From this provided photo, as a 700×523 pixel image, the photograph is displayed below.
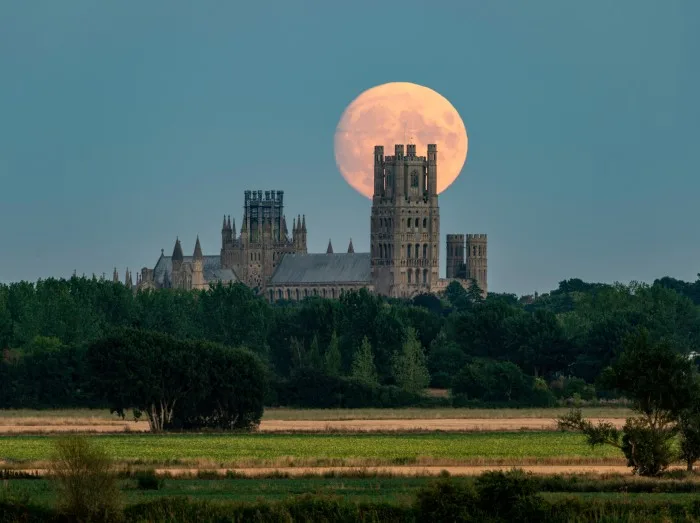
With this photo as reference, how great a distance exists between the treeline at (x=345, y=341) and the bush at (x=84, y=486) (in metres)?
50.4

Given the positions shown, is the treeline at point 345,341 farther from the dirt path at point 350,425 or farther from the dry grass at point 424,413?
the dirt path at point 350,425

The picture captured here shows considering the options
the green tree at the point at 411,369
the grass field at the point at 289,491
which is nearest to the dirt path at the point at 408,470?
the grass field at the point at 289,491

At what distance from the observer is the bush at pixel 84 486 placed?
3953 centimetres

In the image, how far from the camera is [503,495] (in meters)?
40.2

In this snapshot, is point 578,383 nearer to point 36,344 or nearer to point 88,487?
point 36,344

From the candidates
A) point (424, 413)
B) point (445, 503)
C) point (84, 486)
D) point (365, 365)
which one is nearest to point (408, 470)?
point (445, 503)

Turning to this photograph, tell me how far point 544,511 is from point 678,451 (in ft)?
47.0

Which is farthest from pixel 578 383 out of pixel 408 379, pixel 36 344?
pixel 36 344

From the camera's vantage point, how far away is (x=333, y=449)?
203ft

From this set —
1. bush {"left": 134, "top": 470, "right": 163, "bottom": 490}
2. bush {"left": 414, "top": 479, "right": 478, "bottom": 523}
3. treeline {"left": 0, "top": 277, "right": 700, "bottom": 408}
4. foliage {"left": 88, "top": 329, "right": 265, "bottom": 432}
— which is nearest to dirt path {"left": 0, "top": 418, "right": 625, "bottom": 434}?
foliage {"left": 88, "top": 329, "right": 265, "bottom": 432}

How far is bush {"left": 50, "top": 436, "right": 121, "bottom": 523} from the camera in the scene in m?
39.5

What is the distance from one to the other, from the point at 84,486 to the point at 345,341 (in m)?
91.6

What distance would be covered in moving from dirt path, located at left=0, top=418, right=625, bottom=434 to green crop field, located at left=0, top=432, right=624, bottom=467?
3491mm

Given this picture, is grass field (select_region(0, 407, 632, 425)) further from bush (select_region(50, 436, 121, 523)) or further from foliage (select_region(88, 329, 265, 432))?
bush (select_region(50, 436, 121, 523))
